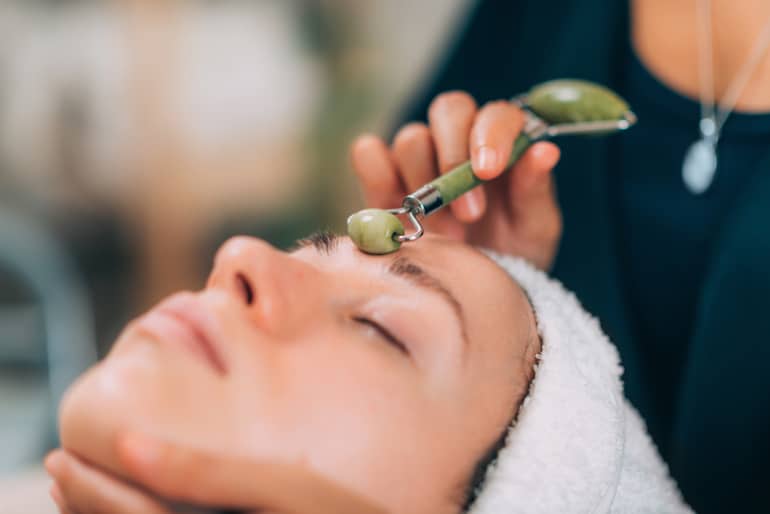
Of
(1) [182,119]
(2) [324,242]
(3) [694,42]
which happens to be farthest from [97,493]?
(1) [182,119]

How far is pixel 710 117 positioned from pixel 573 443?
1.78 ft

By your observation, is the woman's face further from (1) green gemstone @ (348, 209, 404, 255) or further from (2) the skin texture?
(2) the skin texture

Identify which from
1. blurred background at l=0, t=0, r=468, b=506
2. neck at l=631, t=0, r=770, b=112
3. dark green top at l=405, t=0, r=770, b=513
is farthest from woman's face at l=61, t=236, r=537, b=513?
blurred background at l=0, t=0, r=468, b=506

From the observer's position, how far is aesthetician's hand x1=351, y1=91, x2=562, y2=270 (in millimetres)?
773

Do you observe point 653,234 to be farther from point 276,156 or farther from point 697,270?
point 276,156

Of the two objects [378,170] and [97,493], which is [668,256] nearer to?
[378,170]

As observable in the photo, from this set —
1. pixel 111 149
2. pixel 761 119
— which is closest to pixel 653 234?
pixel 761 119

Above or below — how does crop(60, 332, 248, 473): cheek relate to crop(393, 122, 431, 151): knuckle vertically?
below

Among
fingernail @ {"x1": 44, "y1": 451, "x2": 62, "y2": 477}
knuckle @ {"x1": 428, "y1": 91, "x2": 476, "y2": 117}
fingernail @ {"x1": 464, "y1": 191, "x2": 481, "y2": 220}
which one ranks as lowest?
fingernail @ {"x1": 44, "y1": 451, "x2": 62, "y2": 477}

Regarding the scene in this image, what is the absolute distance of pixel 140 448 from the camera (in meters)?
0.48

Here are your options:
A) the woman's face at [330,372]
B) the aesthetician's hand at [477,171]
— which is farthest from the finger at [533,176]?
the woman's face at [330,372]

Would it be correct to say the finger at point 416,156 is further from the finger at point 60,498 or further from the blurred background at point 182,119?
the blurred background at point 182,119

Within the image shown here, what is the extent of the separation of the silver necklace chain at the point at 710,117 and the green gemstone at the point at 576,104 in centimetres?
21

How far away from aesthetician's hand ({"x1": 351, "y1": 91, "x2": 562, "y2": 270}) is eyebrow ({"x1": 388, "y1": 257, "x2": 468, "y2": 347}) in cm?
14
